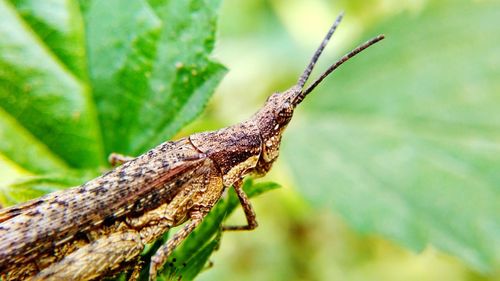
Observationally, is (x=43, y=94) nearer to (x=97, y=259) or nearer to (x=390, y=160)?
(x=97, y=259)

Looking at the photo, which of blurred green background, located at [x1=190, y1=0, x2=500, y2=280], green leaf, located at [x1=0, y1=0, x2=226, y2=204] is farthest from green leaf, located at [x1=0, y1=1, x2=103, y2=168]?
blurred green background, located at [x1=190, y1=0, x2=500, y2=280]

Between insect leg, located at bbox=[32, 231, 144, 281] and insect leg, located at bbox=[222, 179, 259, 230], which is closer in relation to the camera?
insect leg, located at bbox=[32, 231, 144, 281]

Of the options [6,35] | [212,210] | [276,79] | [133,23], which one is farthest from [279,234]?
[6,35]

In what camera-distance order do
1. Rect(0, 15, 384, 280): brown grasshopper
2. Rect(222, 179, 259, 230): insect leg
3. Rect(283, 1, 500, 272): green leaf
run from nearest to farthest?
Rect(0, 15, 384, 280): brown grasshopper, Rect(222, 179, 259, 230): insect leg, Rect(283, 1, 500, 272): green leaf

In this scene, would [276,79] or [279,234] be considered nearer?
[279,234]

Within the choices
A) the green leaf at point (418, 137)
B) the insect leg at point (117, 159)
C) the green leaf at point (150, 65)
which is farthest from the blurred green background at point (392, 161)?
the insect leg at point (117, 159)

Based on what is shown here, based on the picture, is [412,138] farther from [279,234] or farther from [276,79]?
[276,79]

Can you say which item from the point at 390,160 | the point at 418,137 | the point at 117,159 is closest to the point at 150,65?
the point at 117,159

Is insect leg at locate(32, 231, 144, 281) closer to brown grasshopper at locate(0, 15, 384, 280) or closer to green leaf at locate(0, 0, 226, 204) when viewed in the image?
brown grasshopper at locate(0, 15, 384, 280)

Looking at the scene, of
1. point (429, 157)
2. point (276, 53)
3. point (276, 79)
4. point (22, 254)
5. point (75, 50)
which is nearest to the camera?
point (22, 254)
